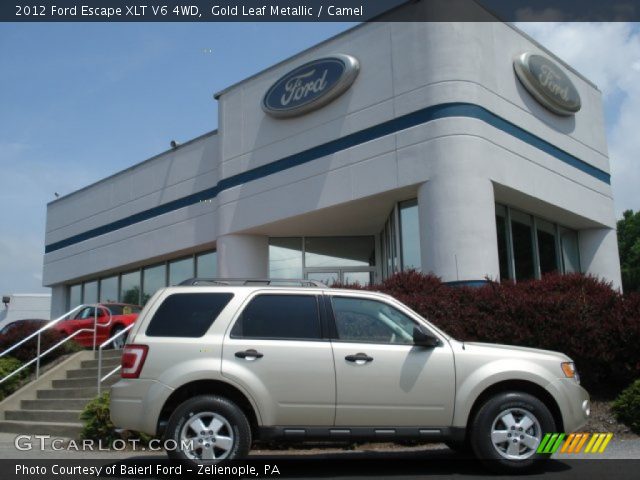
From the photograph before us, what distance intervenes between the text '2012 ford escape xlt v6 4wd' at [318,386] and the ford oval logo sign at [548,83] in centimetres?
1163

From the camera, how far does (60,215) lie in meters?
28.0

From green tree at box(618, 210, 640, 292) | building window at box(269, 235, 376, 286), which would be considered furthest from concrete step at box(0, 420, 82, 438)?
green tree at box(618, 210, 640, 292)

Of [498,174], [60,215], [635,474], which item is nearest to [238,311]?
[635,474]

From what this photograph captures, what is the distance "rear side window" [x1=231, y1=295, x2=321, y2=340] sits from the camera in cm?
682

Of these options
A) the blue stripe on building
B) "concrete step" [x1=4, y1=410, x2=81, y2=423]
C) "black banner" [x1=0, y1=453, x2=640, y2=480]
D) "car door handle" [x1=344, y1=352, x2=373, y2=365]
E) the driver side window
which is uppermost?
the blue stripe on building

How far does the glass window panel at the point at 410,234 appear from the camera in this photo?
15.8 meters

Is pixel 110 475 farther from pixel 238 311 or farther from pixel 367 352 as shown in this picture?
pixel 367 352

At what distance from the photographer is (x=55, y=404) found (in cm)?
1208

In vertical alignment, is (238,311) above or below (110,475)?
above

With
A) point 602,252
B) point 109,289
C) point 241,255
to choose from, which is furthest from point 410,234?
point 109,289

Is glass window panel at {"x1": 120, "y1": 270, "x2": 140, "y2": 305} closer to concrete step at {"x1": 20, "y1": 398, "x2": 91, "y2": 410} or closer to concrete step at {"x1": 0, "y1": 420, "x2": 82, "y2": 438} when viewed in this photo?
concrete step at {"x1": 20, "y1": 398, "x2": 91, "y2": 410}

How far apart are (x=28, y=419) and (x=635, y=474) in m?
9.65

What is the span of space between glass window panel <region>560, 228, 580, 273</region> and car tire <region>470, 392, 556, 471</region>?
1378 centimetres

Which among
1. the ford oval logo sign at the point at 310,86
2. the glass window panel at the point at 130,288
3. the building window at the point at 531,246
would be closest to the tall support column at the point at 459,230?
the building window at the point at 531,246
